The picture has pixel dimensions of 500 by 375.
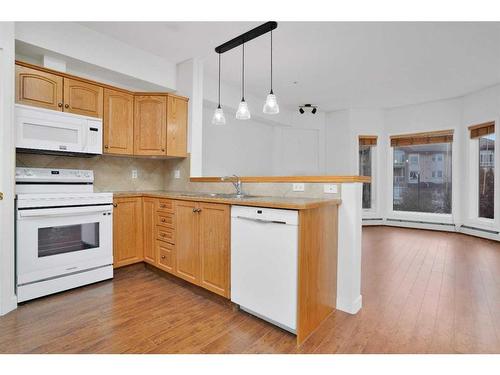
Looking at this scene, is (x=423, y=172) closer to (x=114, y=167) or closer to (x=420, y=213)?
(x=420, y=213)

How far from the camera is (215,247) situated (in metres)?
2.29

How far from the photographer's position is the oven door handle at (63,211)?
2262 mm

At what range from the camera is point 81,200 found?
Answer: 2580mm

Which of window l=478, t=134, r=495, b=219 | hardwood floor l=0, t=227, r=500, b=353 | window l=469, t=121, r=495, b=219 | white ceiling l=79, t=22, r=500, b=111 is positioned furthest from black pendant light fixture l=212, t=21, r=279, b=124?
window l=478, t=134, r=495, b=219

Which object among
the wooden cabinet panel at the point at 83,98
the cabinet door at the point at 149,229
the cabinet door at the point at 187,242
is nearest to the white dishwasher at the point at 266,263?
the cabinet door at the point at 187,242

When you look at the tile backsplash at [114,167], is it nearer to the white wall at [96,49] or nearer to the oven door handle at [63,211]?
the oven door handle at [63,211]

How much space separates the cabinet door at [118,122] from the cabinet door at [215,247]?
1.48 m

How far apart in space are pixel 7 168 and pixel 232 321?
2149 millimetres

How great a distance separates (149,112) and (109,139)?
0.60 metres

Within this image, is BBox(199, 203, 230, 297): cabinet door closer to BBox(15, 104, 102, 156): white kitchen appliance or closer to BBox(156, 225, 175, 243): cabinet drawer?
BBox(156, 225, 175, 243): cabinet drawer

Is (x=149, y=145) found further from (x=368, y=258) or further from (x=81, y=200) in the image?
(x=368, y=258)

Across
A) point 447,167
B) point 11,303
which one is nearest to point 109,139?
point 11,303

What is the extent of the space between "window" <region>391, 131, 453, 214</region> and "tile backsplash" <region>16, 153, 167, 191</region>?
522 centimetres

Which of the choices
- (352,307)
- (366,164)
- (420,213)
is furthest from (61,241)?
(420,213)
